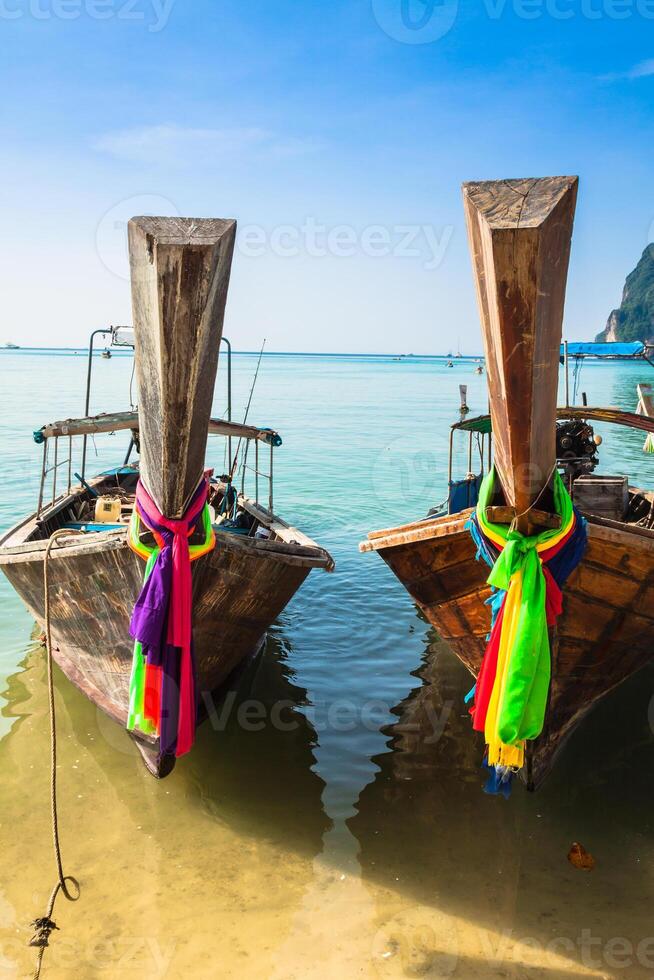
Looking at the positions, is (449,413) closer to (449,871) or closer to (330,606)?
(330,606)

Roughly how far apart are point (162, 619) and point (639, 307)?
92.1m

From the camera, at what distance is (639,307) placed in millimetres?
86625

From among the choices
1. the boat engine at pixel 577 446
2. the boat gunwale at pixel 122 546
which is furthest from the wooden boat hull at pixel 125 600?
the boat engine at pixel 577 446

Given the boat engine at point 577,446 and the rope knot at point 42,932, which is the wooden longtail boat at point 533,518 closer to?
the boat engine at point 577,446

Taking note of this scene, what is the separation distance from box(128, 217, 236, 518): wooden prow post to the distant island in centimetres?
8785

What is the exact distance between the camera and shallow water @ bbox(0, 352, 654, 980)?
167 inches

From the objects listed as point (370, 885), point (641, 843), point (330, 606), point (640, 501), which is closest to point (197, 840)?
point (370, 885)

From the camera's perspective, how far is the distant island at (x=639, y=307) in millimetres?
85438

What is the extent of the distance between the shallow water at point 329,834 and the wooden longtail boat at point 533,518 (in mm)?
723

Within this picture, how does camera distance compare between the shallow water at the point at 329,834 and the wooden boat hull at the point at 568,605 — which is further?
the wooden boat hull at the point at 568,605

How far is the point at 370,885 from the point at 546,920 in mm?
1037

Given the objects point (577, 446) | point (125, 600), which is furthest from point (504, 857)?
point (577, 446)

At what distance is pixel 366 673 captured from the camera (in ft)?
25.8

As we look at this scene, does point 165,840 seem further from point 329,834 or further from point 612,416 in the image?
point 612,416
